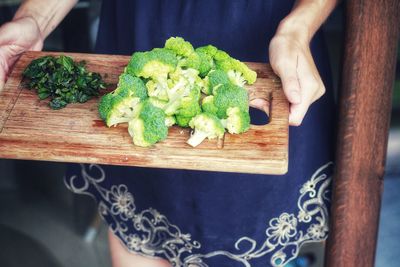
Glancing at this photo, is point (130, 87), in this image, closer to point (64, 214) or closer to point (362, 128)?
point (362, 128)

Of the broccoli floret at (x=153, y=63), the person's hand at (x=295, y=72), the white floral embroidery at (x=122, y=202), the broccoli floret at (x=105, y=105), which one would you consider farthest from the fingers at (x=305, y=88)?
the white floral embroidery at (x=122, y=202)

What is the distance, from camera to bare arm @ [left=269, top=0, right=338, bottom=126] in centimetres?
173

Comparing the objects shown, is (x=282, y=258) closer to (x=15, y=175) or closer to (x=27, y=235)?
(x=27, y=235)

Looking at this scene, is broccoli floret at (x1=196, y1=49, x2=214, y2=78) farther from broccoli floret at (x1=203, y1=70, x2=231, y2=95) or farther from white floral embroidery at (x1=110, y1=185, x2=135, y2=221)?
white floral embroidery at (x1=110, y1=185, x2=135, y2=221)

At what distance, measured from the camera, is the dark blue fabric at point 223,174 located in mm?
1936

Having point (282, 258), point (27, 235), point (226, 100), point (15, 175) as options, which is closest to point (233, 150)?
point (226, 100)

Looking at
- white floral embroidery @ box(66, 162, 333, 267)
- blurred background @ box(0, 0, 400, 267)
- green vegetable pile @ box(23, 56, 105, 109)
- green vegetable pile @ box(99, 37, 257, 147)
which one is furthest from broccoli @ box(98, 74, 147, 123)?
blurred background @ box(0, 0, 400, 267)

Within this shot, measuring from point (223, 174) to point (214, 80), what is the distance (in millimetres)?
329

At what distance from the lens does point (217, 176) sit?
198 centimetres

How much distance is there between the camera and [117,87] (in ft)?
6.09

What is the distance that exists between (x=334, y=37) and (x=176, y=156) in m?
3.71

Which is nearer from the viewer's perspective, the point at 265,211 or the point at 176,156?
the point at 176,156

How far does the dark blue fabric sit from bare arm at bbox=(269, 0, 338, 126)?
0.11m

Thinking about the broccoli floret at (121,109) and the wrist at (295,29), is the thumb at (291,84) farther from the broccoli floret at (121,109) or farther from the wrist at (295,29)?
the broccoli floret at (121,109)
